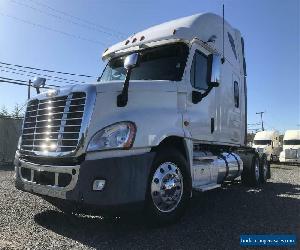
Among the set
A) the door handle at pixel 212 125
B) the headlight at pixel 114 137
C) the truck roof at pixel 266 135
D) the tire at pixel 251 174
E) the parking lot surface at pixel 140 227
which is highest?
the truck roof at pixel 266 135

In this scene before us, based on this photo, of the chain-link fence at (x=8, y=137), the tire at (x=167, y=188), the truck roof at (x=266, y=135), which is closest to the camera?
the tire at (x=167, y=188)

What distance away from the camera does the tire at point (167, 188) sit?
5258 mm

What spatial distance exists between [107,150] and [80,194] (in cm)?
62

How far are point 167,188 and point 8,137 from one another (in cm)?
1874

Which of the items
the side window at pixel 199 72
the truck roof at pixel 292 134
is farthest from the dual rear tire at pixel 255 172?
the truck roof at pixel 292 134

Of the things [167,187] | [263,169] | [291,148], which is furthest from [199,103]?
[291,148]

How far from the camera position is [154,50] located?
269 inches

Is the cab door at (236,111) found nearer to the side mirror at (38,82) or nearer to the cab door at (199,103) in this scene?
the cab door at (199,103)

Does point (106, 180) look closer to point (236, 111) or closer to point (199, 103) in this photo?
point (199, 103)

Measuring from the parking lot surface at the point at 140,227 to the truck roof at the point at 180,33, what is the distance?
3.04m

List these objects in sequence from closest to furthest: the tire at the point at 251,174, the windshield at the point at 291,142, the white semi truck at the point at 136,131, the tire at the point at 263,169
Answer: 1. the white semi truck at the point at 136,131
2. the tire at the point at 251,174
3. the tire at the point at 263,169
4. the windshield at the point at 291,142

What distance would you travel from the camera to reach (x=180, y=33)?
6.77 meters

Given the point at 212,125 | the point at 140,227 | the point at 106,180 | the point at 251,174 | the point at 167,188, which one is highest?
the point at 212,125

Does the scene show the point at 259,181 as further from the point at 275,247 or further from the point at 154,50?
the point at 275,247
